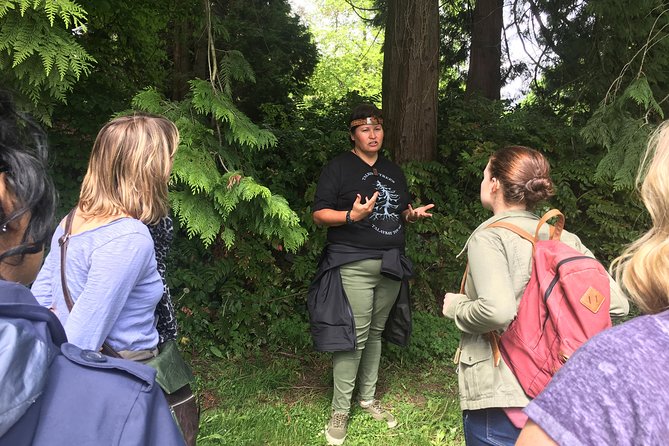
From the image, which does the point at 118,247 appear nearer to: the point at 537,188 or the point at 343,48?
the point at 537,188

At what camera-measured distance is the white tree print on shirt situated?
11.1 ft

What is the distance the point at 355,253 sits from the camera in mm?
3344

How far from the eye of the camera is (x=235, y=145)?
10.1 feet

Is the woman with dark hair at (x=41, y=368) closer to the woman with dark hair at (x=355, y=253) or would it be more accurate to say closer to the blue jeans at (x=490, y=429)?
the blue jeans at (x=490, y=429)

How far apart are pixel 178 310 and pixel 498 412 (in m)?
3.63

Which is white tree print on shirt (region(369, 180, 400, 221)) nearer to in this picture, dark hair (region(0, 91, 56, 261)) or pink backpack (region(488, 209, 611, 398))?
pink backpack (region(488, 209, 611, 398))

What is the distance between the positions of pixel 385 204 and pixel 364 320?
81 cm

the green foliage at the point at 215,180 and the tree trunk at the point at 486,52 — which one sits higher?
the tree trunk at the point at 486,52

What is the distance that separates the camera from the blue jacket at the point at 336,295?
131 inches

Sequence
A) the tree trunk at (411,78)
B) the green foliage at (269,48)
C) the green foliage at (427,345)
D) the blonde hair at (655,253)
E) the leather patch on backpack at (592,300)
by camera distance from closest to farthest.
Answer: the blonde hair at (655,253) → the leather patch on backpack at (592,300) → the green foliage at (427,345) → the tree trunk at (411,78) → the green foliage at (269,48)

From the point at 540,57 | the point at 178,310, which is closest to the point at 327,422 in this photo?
the point at 178,310

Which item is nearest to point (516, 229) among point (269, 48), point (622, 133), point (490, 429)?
point (490, 429)

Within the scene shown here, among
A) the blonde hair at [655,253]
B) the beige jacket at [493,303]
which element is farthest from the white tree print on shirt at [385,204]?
the blonde hair at [655,253]

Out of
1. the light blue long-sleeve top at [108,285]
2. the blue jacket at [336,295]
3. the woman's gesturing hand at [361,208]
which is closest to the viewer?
the light blue long-sleeve top at [108,285]
